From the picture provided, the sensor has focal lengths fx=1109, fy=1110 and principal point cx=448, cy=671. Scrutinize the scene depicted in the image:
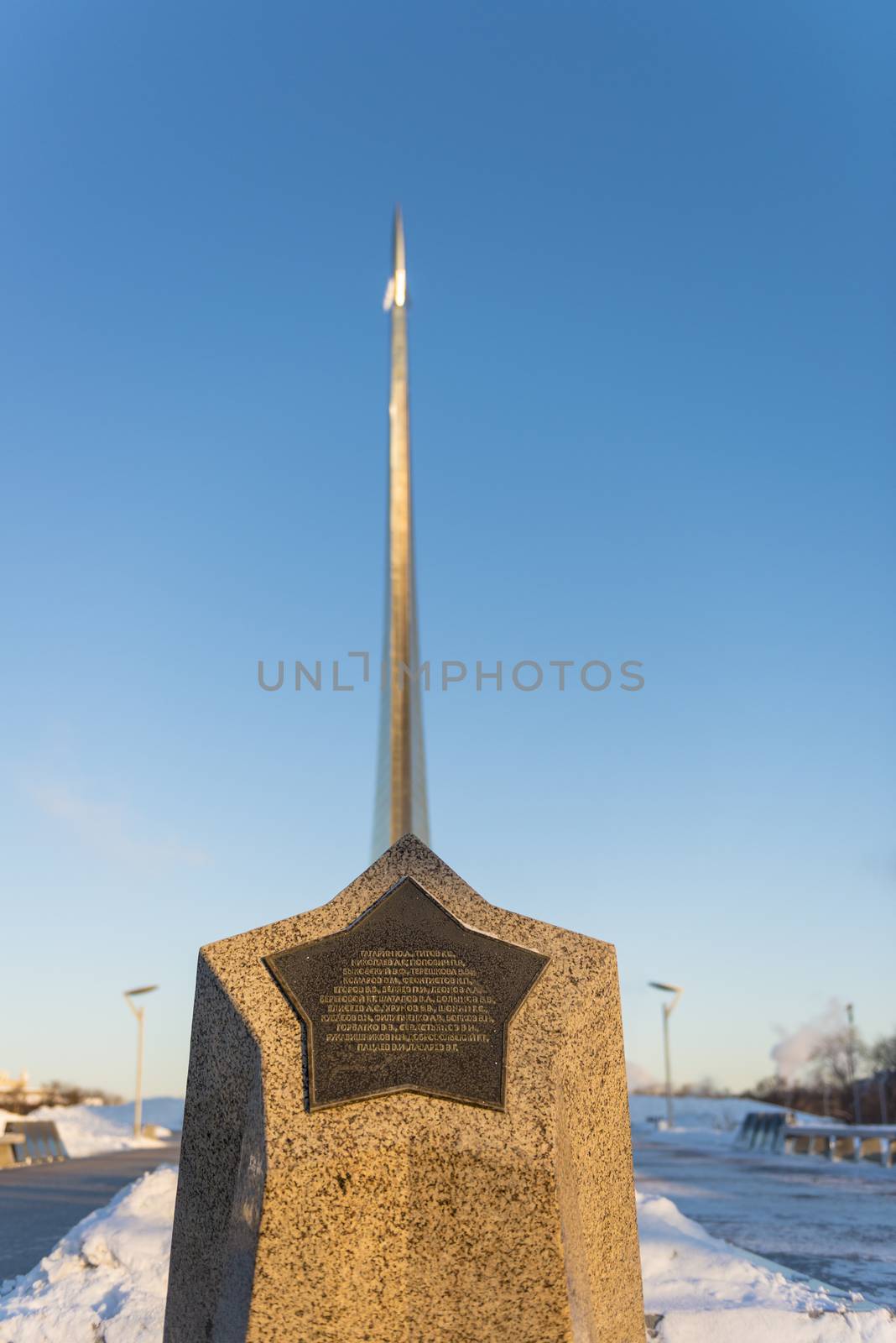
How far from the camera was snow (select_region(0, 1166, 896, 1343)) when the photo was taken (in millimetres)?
4816

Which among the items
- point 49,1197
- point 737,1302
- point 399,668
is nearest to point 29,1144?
point 49,1197

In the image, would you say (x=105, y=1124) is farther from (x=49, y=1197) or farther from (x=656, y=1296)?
(x=656, y=1296)

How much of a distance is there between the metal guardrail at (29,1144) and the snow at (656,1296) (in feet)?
32.8

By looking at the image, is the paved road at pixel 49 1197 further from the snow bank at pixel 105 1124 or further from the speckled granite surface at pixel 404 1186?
the speckled granite surface at pixel 404 1186

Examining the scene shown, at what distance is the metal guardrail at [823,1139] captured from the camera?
15.7 m

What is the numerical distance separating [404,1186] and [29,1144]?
52.0 ft

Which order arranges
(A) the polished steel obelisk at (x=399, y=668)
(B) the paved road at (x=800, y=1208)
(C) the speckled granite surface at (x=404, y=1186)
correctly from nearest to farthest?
(C) the speckled granite surface at (x=404, y=1186)
(B) the paved road at (x=800, y=1208)
(A) the polished steel obelisk at (x=399, y=668)

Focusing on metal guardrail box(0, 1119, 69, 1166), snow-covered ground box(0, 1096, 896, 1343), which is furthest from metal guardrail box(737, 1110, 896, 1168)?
metal guardrail box(0, 1119, 69, 1166)

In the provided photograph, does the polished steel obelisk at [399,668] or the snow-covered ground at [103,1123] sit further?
the snow-covered ground at [103,1123]

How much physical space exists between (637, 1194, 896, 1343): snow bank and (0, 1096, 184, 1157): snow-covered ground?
45.5 feet

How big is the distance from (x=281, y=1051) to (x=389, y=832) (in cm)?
1283

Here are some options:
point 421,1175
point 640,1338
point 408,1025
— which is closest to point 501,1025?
point 408,1025

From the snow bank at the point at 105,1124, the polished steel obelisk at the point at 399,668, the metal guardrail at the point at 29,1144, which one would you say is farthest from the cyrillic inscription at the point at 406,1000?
the metal guardrail at the point at 29,1144

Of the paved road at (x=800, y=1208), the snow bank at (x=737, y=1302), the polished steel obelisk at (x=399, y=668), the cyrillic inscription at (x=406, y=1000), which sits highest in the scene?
the polished steel obelisk at (x=399, y=668)
